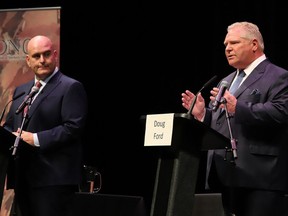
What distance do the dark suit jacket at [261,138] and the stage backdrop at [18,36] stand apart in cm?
269

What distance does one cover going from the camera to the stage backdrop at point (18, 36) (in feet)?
20.1

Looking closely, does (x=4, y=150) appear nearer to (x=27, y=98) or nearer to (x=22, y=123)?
(x=22, y=123)

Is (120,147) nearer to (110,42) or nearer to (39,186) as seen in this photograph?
(110,42)

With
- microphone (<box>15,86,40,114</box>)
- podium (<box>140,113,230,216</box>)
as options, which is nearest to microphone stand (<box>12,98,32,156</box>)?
microphone (<box>15,86,40,114</box>)

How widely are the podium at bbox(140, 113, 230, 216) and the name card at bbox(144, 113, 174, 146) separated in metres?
0.02

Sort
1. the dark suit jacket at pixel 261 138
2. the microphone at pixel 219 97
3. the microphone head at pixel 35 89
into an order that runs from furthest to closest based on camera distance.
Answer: the microphone head at pixel 35 89, the dark suit jacket at pixel 261 138, the microphone at pixel 219 97

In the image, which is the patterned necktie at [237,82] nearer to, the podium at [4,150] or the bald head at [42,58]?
the bald head at [42,58]

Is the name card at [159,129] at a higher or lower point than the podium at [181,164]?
higher

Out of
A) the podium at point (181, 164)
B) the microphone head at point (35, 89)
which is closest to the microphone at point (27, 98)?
the microphone head at point (35, 89)

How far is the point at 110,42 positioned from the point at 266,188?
362 centimetres

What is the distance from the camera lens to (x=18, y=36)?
620 cm

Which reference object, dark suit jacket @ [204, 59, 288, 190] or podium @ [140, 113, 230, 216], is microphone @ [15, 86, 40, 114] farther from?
dark suit jacket @ [204, 59, 288, 190]

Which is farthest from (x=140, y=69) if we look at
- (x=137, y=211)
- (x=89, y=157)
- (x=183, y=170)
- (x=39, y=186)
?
(x=183, y=170)

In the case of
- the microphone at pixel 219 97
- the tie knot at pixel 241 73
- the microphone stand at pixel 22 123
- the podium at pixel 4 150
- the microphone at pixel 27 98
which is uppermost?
the tie knot at pixel 241 73
